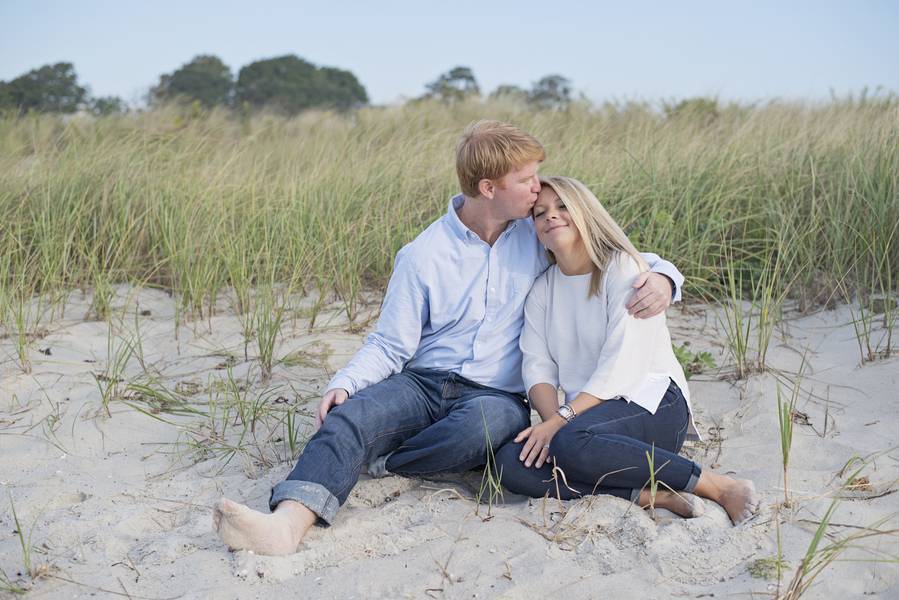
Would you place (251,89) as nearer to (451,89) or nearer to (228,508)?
(451,89)

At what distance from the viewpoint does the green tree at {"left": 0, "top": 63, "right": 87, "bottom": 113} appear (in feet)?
37.4

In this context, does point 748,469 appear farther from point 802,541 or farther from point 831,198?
point 831,198

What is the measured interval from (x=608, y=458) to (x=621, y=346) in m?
0.37

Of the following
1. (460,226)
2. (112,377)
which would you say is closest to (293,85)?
(112,377)

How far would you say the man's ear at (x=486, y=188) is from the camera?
10.2 feet

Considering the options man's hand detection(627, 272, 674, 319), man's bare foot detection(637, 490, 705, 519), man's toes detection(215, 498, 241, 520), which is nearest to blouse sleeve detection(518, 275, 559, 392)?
man's hand detection(627, 272, 674, 319)

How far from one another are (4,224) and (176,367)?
57.4 inches

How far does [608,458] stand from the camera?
2.77 metres

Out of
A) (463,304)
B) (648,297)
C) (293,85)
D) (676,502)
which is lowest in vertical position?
(676,502)

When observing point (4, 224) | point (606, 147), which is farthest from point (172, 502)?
point (606, 147)

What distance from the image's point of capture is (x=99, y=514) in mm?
2854

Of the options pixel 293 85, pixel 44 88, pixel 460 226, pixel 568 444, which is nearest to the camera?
pixel 568 444

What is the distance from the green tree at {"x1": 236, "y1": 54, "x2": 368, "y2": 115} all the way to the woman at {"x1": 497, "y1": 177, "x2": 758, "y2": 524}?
12.1m

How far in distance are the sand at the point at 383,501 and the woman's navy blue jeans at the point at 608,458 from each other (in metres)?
0.08
